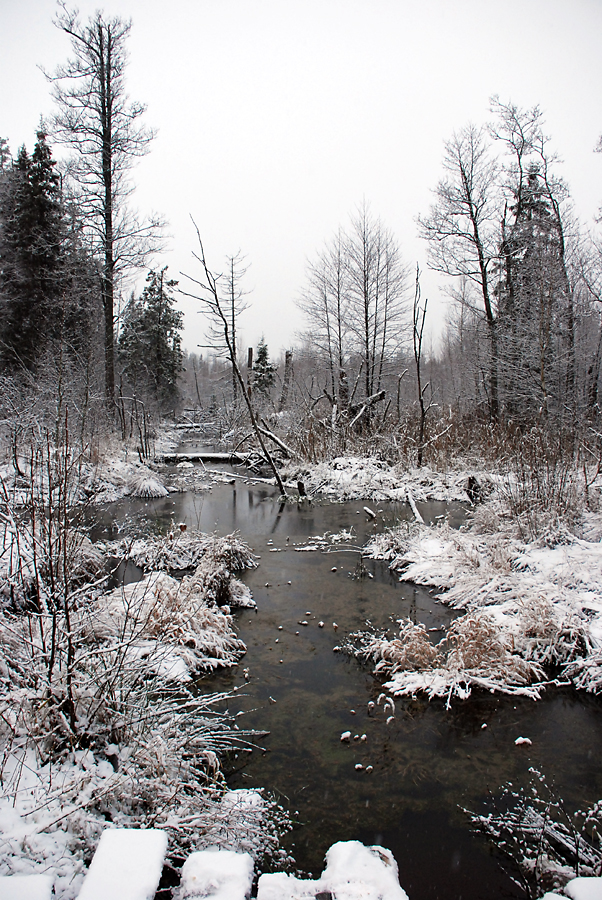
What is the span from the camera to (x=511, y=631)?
5.04 m

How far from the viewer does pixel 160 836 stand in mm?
2045

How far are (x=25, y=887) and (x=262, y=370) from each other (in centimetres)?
3892

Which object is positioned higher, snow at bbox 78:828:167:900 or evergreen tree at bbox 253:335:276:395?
evergreen tree at bbox 253:335:276:395

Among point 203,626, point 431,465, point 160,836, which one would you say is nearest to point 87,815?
point 160,836

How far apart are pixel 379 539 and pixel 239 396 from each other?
20.5m

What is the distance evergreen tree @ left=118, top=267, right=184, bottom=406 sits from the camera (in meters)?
32.3

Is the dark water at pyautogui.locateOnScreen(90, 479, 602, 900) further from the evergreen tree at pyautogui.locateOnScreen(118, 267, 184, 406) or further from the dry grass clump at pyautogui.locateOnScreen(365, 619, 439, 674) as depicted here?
the evergreen tree at pyautogui.locateOnScreen(118, 267, 184, 406)

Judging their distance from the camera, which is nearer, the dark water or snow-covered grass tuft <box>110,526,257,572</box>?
the dark water

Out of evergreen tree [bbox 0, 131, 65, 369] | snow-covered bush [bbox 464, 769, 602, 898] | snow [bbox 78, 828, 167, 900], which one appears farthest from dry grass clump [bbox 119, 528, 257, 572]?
evergreen tree [bbox 0, 131, 65, 369]

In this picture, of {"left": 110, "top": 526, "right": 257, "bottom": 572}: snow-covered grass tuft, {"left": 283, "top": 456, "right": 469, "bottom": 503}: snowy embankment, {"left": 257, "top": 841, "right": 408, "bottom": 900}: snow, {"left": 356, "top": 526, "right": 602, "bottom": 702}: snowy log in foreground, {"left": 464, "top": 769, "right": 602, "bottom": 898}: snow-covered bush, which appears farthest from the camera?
{"left": 283, "top": 456, "right": 469, "bottom": 503}: snowy embankment

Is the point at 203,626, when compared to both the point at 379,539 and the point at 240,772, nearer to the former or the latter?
the point at 240,772

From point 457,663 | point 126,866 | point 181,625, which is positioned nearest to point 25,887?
point 126,866

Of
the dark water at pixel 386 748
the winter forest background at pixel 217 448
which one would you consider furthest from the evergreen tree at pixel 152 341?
the dark water at pixel 386 748

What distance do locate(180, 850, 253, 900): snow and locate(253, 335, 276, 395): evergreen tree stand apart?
36.7m
